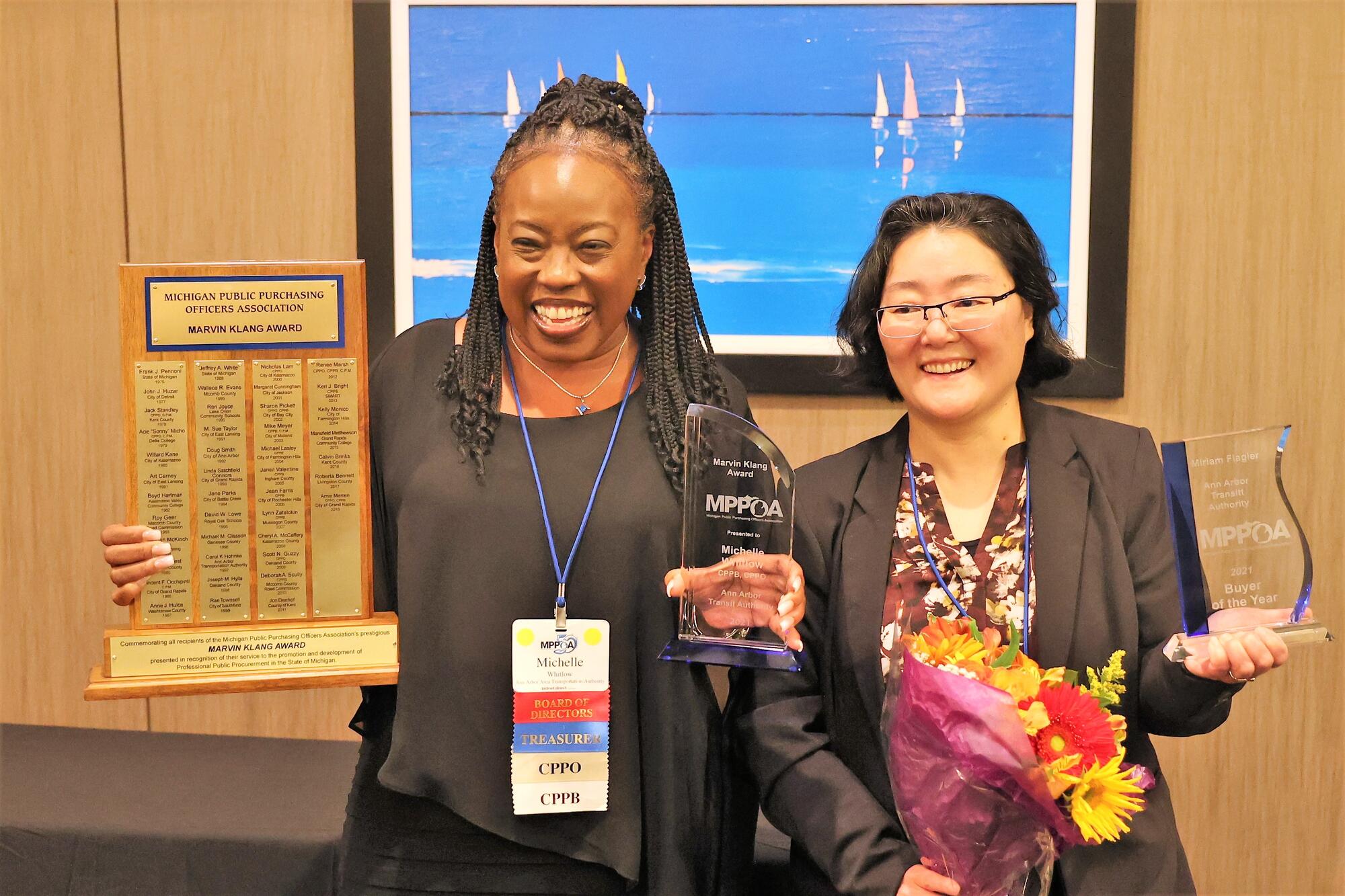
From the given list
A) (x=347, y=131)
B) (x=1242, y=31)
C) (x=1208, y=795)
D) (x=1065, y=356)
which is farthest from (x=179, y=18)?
(x=1208, y=795)

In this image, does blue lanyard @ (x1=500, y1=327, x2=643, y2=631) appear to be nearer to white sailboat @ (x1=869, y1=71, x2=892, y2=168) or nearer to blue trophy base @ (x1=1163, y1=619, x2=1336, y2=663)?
blue trophy base @ (x1=1163, y1=619, x2=1336, y2=663)

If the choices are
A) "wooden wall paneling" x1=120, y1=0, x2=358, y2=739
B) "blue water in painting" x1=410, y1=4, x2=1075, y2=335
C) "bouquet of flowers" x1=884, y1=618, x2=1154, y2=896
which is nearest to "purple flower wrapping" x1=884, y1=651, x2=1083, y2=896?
"bouquet of flowers" x1=884, y1=618, x2=1154, y2=896

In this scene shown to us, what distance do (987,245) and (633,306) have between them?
1.86 ft

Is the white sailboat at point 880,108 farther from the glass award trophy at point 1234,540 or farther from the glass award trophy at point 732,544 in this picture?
the glass award trophy at point 1234,540

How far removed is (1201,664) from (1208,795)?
1591mm

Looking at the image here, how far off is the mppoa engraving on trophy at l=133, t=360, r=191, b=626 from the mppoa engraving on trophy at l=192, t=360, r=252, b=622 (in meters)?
0.02

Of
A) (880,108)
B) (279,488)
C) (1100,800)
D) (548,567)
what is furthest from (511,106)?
(1100,800)

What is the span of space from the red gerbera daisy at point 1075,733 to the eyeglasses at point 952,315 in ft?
1.77

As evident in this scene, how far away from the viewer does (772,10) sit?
254cm

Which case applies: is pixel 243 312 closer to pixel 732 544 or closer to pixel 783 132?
pixel 732 544

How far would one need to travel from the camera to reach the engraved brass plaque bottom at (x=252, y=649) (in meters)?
1.58

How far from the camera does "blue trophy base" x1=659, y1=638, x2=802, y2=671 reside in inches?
60.9

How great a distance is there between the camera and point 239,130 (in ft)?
8.80

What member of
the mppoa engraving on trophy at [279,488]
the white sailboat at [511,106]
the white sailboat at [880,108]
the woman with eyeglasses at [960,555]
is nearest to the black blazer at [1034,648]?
the woman with eyeglasses at [960,555]
